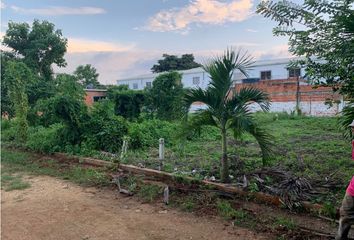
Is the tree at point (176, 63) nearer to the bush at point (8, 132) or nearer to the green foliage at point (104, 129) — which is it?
the bush at point (8, 132)

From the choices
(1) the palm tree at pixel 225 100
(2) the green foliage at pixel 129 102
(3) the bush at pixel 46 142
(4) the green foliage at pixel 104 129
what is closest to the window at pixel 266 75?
(2) the green foliage at pixel 129 102

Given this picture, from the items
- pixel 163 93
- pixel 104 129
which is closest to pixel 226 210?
pixel 104 129

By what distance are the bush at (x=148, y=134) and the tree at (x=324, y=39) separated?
3.76 m

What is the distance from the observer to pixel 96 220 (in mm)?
4336

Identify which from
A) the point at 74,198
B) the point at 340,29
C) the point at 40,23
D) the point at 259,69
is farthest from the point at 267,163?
the point at 259,69

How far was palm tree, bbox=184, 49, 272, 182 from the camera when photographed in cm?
514

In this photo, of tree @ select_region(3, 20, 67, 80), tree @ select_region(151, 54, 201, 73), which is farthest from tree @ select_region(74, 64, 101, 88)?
tree @ select_region(3, 20, 67, 80)

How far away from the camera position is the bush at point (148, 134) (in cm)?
893

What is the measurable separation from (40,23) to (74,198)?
20.3 m

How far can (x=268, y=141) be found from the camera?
5145 mm

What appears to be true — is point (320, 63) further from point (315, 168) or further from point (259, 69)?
point (259, 69)

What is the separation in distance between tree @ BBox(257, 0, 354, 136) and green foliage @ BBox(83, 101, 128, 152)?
5.04 metres

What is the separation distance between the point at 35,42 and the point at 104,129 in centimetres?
1600

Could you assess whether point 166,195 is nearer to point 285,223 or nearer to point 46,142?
point 285,223
